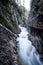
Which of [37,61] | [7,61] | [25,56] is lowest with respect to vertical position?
[37,61]

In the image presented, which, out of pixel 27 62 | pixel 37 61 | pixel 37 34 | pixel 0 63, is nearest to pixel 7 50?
pixel 0 63

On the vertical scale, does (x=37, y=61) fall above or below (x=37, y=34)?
below

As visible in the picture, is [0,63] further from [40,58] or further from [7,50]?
[40,58]

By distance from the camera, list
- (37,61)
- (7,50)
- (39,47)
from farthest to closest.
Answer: (39,47) → (37,61) → (7,50)

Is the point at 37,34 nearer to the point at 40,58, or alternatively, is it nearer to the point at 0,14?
the point at 40,58

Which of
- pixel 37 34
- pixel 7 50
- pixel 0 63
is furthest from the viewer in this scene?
pixel 37 34

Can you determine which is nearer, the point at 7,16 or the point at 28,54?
the point at 28,54

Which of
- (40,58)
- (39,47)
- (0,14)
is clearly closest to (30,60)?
(40,58)

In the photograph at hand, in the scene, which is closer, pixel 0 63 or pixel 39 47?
pixel 0 63

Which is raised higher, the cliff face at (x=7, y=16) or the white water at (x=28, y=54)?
the cliff face at (x=7, y=16)

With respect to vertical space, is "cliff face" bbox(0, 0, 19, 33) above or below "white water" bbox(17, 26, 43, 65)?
above

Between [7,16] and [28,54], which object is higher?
[7,16]

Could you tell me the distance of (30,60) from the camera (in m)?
16.6

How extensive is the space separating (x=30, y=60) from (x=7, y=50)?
7.13m
